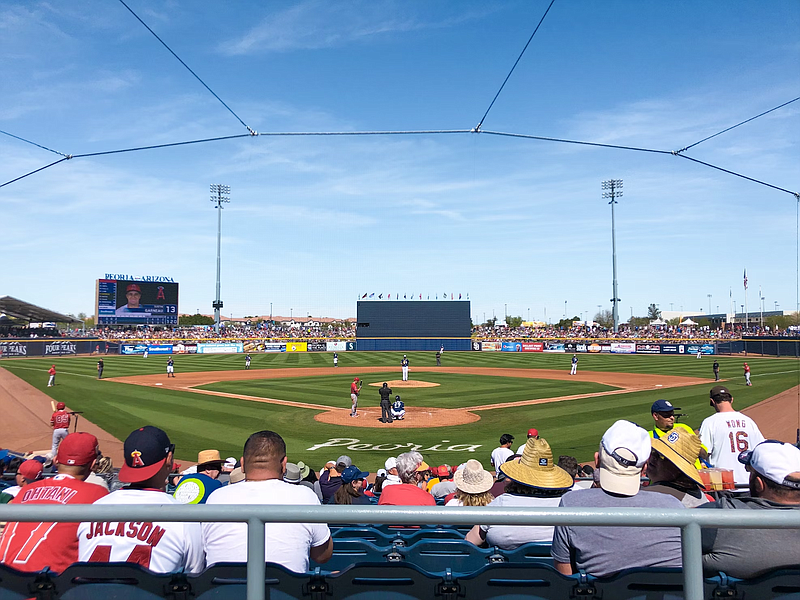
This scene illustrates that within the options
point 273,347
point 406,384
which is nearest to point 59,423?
point 406,384

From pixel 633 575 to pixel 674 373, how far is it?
1528 inches

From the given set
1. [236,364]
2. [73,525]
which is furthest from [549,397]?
[236,364]

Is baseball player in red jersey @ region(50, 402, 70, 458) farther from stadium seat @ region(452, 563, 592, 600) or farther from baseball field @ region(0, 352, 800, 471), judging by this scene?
stadium seat @ region(452, 563, 592, 600)

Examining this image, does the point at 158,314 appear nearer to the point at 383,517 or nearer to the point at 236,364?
the point at 236,364

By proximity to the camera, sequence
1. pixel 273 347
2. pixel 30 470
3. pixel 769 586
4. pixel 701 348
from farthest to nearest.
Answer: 1. pixel 273 347
2. pixel 701 348
3. pixel 30 470
4. pixel 769 586

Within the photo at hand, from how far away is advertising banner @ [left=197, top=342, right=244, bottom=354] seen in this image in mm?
62062

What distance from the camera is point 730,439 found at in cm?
595

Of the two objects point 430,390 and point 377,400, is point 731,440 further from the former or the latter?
point 430,390

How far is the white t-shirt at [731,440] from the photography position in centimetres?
592

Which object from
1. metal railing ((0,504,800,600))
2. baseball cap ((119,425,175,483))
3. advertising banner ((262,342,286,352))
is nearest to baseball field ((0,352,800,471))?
baseball cap ((119,425,175,483))

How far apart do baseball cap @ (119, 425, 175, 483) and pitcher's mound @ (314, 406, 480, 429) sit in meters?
15.0

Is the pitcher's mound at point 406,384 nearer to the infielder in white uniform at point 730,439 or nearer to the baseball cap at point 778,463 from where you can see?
the infielder in white uniform at point 730,439

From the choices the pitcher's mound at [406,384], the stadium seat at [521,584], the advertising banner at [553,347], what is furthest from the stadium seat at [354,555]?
the advertising banner at [553,347]

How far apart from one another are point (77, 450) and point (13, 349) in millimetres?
64220
